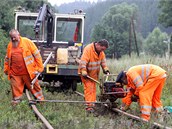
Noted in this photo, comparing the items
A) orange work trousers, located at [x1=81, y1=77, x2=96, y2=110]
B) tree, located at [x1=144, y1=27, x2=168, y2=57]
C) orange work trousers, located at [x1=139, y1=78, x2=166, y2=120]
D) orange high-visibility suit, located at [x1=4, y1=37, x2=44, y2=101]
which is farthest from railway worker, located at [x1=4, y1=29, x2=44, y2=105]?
tree, located at [x1=144, y1=27, x2=168, y2=57]

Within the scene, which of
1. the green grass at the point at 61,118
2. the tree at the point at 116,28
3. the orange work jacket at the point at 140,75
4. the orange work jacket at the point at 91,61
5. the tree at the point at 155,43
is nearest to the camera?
the green grass at the point at 61,118

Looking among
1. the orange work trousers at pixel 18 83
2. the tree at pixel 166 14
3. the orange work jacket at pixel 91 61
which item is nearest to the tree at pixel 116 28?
the tree at pixel 166 14

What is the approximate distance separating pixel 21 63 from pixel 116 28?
8348 cm

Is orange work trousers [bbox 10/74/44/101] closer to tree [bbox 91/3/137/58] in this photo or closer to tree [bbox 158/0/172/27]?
tree [bbox 158/0/172/27]

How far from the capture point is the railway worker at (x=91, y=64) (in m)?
8.95

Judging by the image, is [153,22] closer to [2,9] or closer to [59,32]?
[2,9]

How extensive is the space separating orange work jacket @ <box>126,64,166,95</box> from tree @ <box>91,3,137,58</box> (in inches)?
2415

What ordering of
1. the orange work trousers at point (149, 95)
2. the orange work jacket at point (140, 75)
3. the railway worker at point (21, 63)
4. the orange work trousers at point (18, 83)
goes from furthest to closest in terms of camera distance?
the orange work trousers at point (18, 83) → the railway worker at point (21, 63) → the orange work jacket at point (140, 75) → the orange work trousers at point (149, 95)

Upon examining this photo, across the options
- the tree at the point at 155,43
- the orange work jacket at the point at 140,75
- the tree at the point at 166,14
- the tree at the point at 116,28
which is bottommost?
the tree at the point at 155,43

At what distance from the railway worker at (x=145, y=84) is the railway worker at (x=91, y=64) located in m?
1.07

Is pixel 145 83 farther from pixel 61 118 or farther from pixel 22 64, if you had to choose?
pixel 22 64

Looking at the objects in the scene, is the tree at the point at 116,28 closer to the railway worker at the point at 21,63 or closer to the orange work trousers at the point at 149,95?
the railway worker at the point at 21,63

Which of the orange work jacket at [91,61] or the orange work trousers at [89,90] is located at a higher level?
the orange work jacket at [91,61]

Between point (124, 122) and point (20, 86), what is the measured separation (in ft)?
9.91
